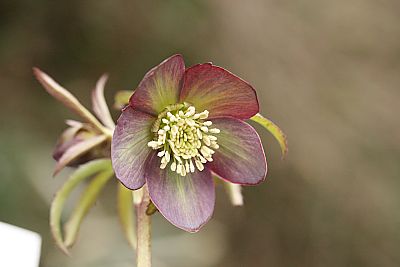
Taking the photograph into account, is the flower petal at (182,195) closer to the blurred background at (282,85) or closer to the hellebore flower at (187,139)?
the hellebore flower at (187,139)

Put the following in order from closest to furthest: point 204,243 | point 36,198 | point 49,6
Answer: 1. point 36,198
2. point 204,243
3. point 49,6

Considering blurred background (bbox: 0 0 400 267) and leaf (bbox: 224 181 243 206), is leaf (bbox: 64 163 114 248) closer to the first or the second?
leaf (bbox: 224 181 243 206)

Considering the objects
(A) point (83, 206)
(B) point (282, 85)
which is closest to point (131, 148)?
(A) point (83, 206)

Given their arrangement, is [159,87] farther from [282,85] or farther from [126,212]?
[282,85]

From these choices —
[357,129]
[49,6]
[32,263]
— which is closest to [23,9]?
[49,6]

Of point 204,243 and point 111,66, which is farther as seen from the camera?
point 111,66

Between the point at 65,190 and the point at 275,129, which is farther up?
the point at 275,129

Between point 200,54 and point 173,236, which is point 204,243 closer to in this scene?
point 173,236
